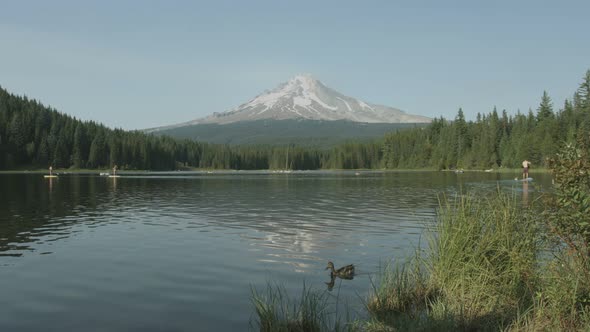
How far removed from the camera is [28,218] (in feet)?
129

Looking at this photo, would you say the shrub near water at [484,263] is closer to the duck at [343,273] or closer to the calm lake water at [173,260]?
the calm lake water at [173,260]

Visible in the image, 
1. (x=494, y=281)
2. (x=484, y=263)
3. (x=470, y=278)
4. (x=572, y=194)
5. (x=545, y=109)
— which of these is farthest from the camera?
(x=545, y=109)

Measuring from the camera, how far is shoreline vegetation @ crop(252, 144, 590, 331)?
1263 centimetres

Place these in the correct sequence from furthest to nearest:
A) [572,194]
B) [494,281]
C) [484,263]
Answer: [484,263]
[494,281]
[572,194]

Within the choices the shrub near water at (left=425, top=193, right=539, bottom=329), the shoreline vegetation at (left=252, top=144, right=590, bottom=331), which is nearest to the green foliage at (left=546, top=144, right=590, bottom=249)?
the shoreline vegetation at (left=252, top=144, right=590, bottom=331)

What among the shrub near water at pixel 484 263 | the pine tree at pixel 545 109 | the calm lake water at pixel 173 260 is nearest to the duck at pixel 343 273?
the calm lake water at pixel 173 260

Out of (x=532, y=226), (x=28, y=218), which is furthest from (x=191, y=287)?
(x=28, y=218)

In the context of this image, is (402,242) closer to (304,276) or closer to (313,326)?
(304,276)

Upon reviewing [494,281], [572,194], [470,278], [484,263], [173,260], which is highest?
[572,194]

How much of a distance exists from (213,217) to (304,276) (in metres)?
22.6

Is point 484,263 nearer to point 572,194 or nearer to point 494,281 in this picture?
point 494,281

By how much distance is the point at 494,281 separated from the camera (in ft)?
50.3

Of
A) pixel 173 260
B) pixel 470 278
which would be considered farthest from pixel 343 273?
pixel 173 260

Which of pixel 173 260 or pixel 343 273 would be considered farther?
pixel 173 260
